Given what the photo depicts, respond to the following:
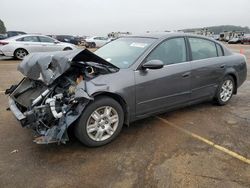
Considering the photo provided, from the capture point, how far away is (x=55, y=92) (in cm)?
348

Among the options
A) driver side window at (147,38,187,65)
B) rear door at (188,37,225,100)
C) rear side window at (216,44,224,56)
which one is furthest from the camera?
rear side window at (216,44,224,56)

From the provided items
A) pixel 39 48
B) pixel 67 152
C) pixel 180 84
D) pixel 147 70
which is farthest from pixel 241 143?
pixel 39 48

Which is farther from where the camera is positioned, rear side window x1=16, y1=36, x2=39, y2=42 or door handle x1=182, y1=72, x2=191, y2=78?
rear side window x1=16, y1=36, x2=39, y2=42

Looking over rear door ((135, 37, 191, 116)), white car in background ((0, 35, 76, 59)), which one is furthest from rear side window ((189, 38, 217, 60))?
white car in background ((0, 35, 76, 59))

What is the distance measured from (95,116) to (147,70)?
111 centimetres

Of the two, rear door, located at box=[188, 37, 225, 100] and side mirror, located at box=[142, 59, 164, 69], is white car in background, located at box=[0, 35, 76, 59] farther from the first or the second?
side mirror, located at box=[142, 59, 164, 69]

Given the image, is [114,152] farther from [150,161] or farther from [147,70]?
[147,70]

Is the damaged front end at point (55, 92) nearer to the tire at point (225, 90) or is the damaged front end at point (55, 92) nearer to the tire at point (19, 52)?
the tire at point (225, 90)

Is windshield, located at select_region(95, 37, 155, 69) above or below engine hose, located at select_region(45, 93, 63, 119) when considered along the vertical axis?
above

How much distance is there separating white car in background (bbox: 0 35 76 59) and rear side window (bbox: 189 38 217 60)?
34.7 ft

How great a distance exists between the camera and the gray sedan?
3.23 metres

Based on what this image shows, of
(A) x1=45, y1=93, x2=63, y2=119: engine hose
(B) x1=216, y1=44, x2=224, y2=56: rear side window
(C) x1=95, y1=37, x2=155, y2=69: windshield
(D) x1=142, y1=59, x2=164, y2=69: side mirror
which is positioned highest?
(C) x1=95, y1=37, x2=155, y2=69: windshield

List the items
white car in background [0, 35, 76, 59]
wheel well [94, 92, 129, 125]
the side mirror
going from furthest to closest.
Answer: white car in background [0, 35, 76, 59] < the side mirror < wheel well [94, 92, 129, 125]

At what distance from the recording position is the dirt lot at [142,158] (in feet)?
9.21
